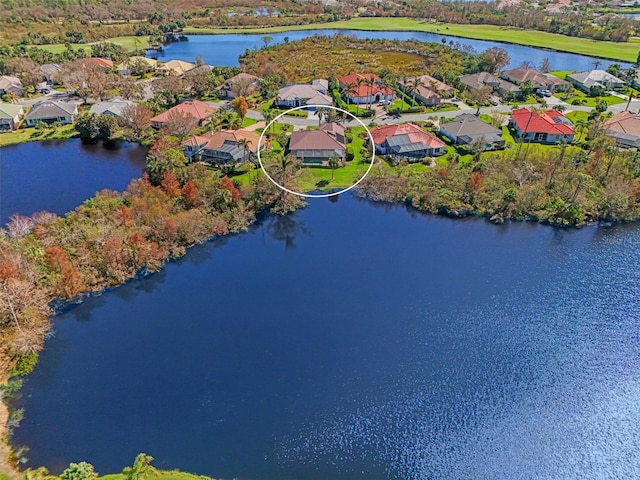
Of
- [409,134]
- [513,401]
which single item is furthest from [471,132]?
[513,401]

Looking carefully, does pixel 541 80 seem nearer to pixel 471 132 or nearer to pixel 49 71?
pixel 471 132

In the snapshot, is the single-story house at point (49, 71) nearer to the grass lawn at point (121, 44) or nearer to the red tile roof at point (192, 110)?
the grass lawn at point (121, 44)

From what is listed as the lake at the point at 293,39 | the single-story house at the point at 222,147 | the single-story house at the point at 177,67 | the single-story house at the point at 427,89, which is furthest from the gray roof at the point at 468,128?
the single-story house at the point at 177,67

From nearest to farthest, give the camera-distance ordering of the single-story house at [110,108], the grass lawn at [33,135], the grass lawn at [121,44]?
the grass lawn at [33,135] < the single-story house at [110,108] < the grass lawn at [121,44]

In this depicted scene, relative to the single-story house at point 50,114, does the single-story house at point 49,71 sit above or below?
above

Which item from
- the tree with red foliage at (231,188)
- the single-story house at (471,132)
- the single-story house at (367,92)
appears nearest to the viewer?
the tree with red foliage at (231,188)

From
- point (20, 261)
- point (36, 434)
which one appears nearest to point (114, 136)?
point (20, 261)

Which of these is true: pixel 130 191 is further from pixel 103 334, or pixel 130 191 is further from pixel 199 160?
pixel 103 334
